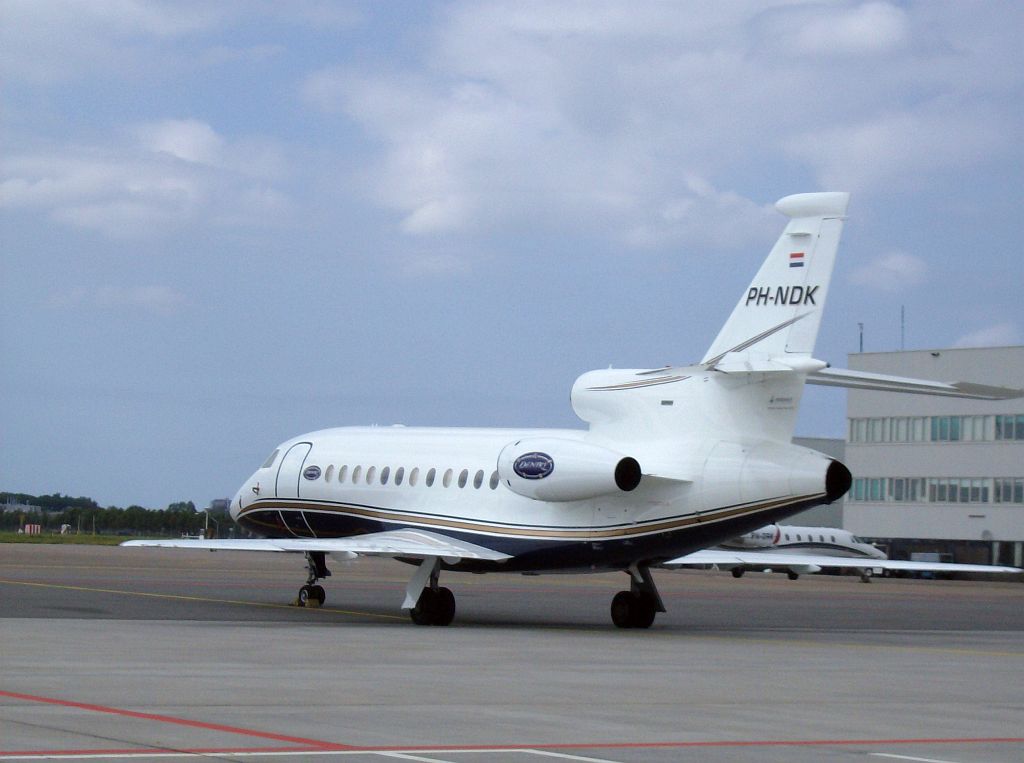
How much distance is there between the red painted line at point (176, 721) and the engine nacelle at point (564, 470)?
12211 millimetres

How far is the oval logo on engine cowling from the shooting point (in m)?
→ 24.6

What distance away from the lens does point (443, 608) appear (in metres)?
26.4

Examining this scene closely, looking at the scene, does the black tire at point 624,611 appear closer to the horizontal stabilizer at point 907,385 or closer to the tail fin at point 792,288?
the tail fin at point 792,288

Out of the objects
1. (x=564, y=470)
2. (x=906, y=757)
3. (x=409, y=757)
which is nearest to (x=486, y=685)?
(x=409, y=757)

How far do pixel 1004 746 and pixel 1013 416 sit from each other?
66628 millimetres

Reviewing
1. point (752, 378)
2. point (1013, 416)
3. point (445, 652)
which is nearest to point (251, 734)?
point (445, 652)

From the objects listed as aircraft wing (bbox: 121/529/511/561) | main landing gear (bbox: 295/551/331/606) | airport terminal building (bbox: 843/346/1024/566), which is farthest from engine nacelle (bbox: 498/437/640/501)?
airport terminal building (bbox: 843/346/1024/566)

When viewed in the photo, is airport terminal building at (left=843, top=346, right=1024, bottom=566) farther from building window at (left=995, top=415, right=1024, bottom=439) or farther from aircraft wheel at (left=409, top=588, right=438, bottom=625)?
aircraft wheel at (left=409, top=588, right=438, bottom=625)

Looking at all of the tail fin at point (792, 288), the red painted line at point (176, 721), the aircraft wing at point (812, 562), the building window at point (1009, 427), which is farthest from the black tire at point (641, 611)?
the building window at point (1009, 427)

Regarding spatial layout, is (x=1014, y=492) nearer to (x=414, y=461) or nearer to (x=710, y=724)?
(x=414, y=461)

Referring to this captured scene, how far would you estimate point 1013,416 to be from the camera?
7469cm

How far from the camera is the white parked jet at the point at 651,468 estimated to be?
23188 millimetres

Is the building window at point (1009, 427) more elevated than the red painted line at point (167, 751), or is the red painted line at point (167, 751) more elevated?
the building window at point (1009, 427)

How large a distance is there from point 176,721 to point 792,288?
1428 centimetres
